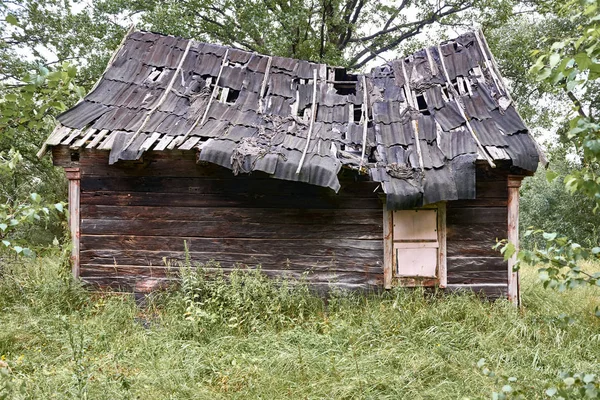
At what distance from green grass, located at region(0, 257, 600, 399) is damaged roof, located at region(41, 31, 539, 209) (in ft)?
5.68

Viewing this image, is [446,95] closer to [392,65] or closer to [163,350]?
[392,65]

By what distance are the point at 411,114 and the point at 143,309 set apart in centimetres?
543

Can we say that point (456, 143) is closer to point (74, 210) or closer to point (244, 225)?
point (244, 225)

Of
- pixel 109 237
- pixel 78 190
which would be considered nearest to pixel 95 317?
pixel 109 237

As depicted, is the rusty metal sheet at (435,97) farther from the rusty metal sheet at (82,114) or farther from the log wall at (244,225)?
the rusty metal sheet at (82,114)

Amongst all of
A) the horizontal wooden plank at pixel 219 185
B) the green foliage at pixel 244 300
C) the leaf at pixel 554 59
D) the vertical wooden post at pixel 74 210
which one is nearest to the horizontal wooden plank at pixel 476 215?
the horizontal wooden plank at pixel 219 185

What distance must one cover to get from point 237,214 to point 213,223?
0.43m

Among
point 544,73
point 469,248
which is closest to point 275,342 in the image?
point 469,248

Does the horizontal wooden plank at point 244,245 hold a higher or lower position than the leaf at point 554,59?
lower

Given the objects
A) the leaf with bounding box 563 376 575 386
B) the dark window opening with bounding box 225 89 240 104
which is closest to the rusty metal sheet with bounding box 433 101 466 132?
the dark window opening with bounding box 225 89 240 104

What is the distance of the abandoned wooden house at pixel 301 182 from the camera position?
5477mm

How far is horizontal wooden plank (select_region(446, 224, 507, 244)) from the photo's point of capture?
5777mm

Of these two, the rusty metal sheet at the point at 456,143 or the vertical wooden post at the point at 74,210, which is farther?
the vertical wooden post at the point at 74,210

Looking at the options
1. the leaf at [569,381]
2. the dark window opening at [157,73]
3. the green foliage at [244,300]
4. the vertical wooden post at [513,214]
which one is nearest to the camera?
the leaf at [569,381]
